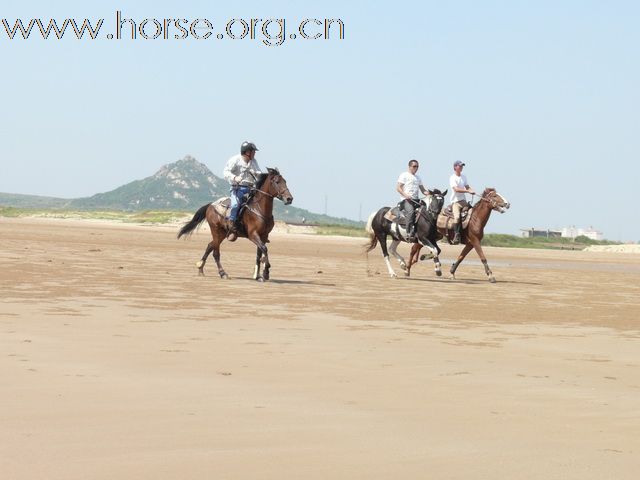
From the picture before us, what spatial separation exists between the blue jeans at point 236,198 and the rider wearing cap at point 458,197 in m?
5.26

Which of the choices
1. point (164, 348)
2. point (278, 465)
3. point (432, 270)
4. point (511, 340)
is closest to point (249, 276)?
point (432, 270)

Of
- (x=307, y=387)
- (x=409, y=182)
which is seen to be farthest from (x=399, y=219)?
(x=307, y=387)

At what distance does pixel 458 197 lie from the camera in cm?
2486

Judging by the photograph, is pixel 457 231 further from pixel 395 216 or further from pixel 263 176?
pixel 263 176

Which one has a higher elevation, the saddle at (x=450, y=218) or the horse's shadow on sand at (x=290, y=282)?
the saddle at (x=450, y=218)

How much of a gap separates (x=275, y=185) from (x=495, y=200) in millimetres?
5642

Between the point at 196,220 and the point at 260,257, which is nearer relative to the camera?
the point at 260,257

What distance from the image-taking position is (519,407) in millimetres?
7508

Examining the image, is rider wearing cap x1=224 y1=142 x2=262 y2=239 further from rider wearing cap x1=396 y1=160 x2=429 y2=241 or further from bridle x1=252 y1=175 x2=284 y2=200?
rider wearing cap x1=396 y1=160 x2=429 y2=241

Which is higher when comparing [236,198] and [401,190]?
[401,190]

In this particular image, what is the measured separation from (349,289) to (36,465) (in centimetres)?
1431

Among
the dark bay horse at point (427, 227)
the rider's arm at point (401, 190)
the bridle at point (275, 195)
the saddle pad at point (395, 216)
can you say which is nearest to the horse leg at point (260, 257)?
the bridle at point (275, 195)

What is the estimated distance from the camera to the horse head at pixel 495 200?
24.7m

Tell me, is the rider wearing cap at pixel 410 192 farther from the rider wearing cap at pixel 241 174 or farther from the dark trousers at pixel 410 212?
the rider wearing cap at pixel 241 174
